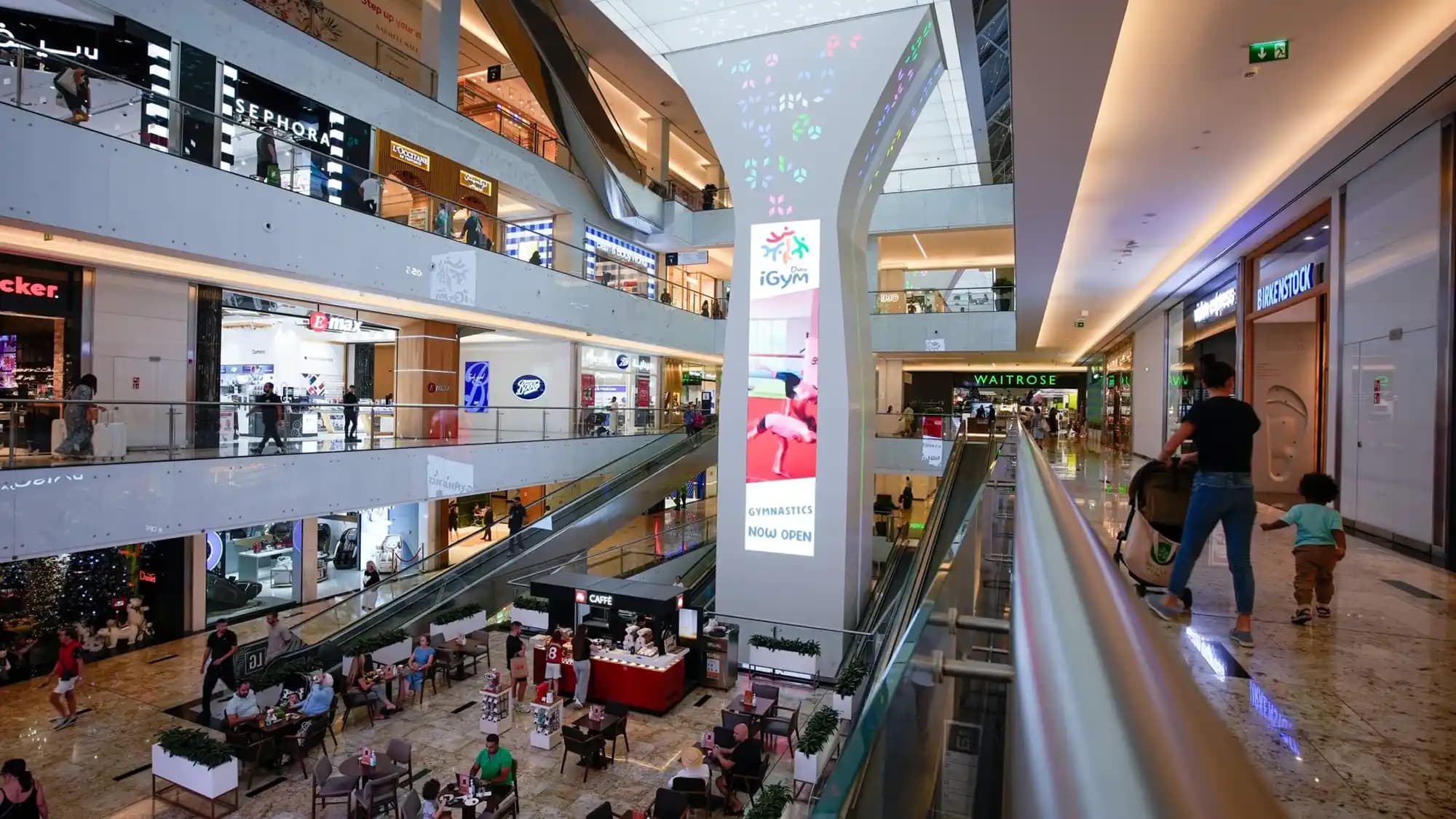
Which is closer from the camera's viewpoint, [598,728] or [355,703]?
[598,728]

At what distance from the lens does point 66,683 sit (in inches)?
399

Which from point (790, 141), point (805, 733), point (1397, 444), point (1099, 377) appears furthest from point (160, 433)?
point (1099, 377)

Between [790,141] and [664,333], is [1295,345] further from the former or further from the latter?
[664,333]

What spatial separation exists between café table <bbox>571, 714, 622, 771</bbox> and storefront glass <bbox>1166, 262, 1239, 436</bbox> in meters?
11.6

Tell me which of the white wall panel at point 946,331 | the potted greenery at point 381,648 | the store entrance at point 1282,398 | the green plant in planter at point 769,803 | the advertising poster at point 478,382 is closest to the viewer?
the green plant in planter at point 769,803

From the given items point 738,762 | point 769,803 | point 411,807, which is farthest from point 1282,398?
point 411,807

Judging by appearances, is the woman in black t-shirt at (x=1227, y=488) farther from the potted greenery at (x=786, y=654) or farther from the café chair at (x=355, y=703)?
the café chair at (x=355, y=703)

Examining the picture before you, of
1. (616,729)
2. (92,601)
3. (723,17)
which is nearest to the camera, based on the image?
(616,729)

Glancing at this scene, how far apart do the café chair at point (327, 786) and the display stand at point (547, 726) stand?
2464 mm

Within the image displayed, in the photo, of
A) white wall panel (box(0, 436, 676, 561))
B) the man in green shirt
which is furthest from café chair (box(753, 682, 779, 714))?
white wall panel (box(0, 436, 676, 561))

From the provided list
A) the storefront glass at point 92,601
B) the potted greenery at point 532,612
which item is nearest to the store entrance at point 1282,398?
the potted greenery at point 532,612

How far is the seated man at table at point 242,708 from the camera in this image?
358 inches

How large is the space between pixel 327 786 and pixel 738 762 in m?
4.54

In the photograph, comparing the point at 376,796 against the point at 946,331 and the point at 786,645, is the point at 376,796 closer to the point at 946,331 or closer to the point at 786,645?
the point at 786,645
